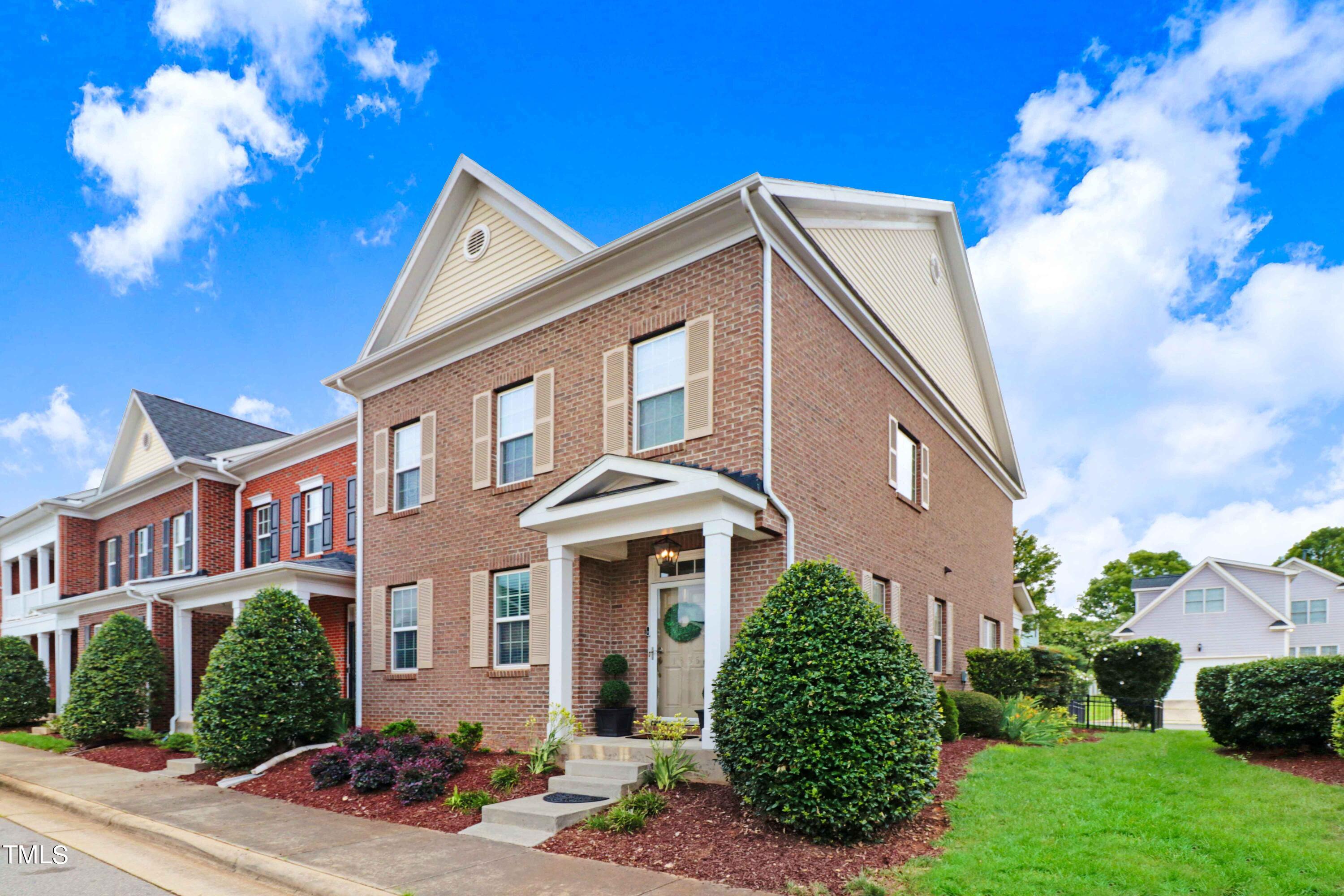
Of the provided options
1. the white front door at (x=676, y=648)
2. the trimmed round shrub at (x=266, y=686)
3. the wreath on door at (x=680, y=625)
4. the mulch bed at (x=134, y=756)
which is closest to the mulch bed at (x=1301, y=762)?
the white front door at (x=676, y=648)

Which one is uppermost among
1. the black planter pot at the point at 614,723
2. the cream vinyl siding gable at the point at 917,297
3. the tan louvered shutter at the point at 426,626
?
the cream vinyl siding gable at the point at 917,297

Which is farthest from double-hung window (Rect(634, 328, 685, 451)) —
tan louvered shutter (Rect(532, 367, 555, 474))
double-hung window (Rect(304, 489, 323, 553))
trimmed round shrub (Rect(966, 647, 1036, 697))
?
double-hung window (Rect(304, 489, 323, 553))

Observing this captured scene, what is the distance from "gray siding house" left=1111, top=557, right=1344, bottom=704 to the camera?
35.7 meters

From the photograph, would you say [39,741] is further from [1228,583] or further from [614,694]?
[1228,583]

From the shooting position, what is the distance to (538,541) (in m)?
12.3

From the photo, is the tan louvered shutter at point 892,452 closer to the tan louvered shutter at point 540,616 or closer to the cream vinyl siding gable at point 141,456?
the tan louvered shutter at point 540,616

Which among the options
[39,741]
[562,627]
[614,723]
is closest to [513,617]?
[562,627]

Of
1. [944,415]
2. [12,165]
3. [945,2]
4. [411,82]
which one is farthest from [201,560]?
[945,2]

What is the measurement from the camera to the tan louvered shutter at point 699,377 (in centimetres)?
1060

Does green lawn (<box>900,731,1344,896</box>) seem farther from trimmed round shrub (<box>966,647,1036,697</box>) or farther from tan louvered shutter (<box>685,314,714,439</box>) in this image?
trimmed round shrub (<box>966,647,1036,697</box>)

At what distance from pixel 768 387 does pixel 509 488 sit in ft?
15.3

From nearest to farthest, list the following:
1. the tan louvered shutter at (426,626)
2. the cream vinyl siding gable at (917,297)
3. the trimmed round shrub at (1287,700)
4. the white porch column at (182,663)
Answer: the trimmed round shrub at (1287,700) → the cream vinyl siding gable at (917,297) → the tan louvered shutter at (426,626) → the white porch column at (182,663)

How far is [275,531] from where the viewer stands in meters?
19.9

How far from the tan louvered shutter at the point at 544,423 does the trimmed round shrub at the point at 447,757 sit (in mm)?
3932
